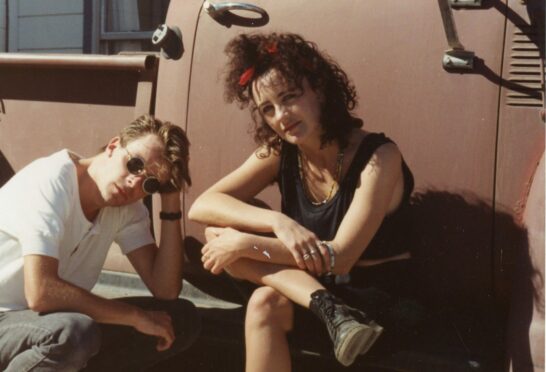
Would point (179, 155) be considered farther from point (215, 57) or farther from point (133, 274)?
point (133, 274)

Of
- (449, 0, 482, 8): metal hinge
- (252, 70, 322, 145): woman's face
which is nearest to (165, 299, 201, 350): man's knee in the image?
(252, 70, 322, 145): woman's face

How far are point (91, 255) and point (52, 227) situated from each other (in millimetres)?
272

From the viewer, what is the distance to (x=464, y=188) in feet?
8.07

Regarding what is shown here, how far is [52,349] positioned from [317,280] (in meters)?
0.75

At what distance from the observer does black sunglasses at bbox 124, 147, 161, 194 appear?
8.37 ft

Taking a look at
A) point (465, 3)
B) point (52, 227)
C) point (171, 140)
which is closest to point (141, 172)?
point (171, 140)

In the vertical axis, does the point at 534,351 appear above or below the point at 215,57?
below

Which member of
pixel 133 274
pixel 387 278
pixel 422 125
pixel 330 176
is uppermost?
pixel 422 125

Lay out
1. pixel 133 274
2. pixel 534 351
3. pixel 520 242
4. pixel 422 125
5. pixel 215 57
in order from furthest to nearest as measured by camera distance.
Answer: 1. pixel 133 274
2. pixel 215 57
3. pixel 422 125
4. pixel 520 242
5. pixel 534 351

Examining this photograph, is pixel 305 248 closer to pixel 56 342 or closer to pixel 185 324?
pixel 185 324

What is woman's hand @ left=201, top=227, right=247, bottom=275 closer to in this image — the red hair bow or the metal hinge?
the red hair bow

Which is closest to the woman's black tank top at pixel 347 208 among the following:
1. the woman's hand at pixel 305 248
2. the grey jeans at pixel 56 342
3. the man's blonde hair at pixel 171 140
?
the woman's hand at pixel 305 248

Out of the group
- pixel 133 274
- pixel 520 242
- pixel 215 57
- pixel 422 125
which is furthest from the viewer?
pixel 133 274

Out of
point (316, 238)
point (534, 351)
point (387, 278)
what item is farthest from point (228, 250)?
point (534, 351)
